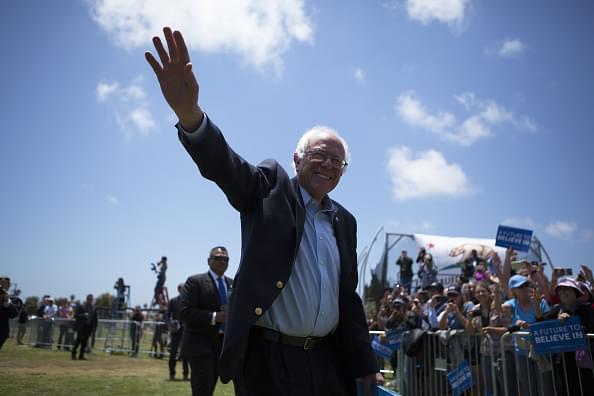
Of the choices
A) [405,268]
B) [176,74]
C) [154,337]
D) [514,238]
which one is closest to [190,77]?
[176,74]

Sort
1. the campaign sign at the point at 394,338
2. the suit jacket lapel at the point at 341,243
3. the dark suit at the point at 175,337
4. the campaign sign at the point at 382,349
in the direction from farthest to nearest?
the dark suit at the point at 175,337 → the campaign sign at the point at 382,349 → the campaign sign at the point at 394,338 → the suit jacket lapel at the point at 341,243

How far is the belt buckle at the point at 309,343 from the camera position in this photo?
2.47 meters

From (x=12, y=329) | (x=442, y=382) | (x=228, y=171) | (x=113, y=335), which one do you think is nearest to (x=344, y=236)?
(x=228, y=171)

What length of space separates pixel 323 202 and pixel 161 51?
1316 mm

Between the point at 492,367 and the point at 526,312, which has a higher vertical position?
the point at 526,312

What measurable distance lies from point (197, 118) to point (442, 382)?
6594 millimetres

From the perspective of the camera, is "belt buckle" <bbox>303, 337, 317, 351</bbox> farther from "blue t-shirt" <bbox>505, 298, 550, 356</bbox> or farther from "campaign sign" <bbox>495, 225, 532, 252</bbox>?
"campaign sign" <bbox>495, 225, 532, 252</bbox>

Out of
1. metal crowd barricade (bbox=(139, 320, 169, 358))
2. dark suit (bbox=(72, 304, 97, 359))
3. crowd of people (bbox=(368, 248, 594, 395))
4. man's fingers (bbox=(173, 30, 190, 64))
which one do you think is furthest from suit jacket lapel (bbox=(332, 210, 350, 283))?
metal crowd barricade (bbox=(139, 320, 169, 358))

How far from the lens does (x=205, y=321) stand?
5840 millimetres

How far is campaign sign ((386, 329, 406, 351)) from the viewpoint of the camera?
27.8 feet

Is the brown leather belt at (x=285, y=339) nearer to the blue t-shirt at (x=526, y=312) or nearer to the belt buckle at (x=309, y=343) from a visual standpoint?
A: the belt buckle at (x=309, y=343)

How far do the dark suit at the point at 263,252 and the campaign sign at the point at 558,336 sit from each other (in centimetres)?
356

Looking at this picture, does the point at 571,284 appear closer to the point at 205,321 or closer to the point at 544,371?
the point at 544,371

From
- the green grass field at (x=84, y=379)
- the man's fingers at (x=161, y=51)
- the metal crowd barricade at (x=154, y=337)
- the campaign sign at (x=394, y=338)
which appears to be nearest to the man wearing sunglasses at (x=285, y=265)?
the man's fingers at (x=161, y=51)
